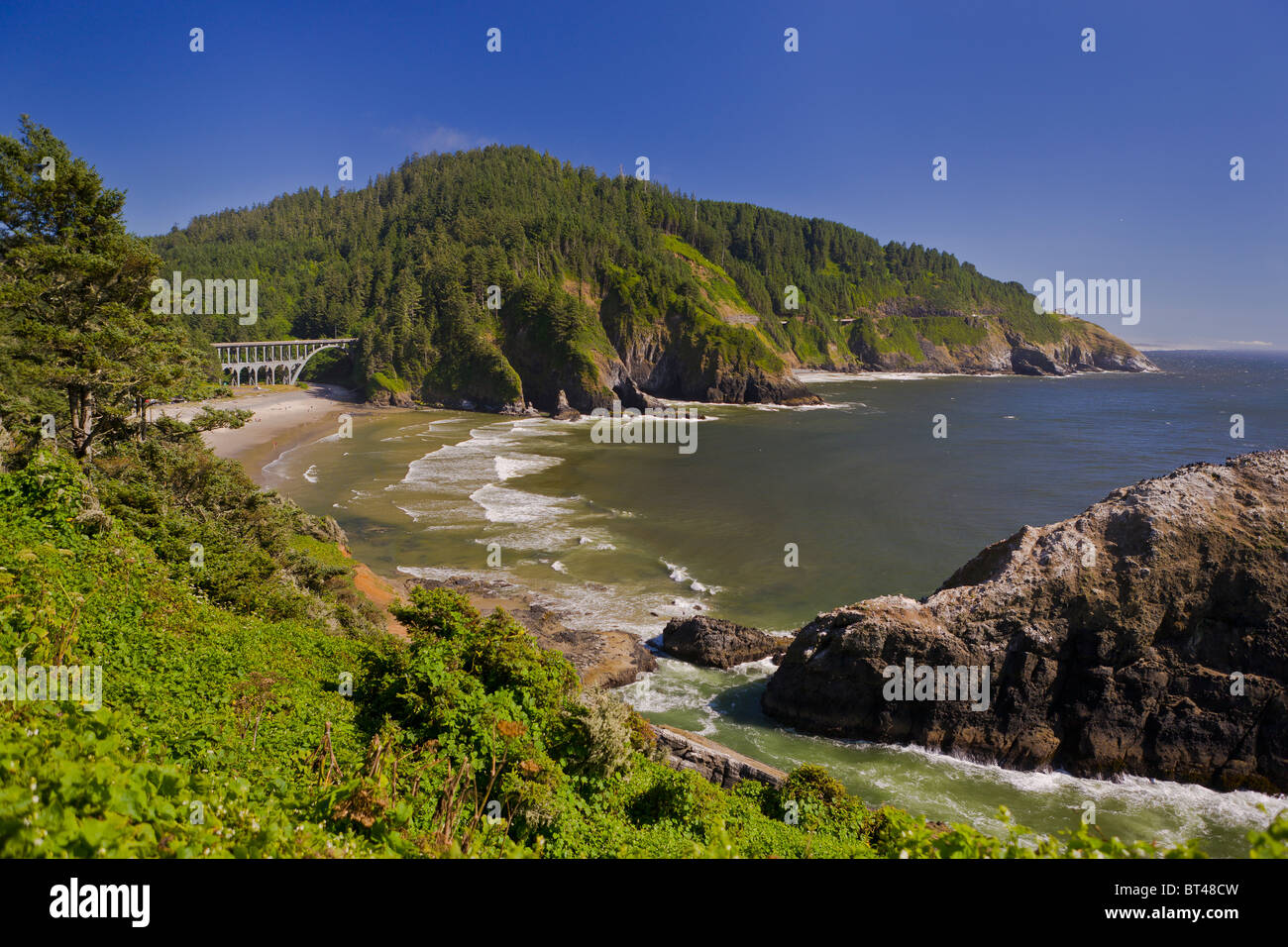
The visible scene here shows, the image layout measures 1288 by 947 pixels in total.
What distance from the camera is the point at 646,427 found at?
9150cm

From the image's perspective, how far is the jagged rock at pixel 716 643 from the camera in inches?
972

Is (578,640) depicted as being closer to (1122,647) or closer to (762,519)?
(1122,647)

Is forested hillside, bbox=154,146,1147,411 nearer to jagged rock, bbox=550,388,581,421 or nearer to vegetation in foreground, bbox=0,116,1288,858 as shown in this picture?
jagged rock, bbox=550,388,581,421

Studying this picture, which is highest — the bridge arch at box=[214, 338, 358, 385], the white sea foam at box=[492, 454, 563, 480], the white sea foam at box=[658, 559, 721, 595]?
the bridge arch at box=[214, 338, 358, 385]

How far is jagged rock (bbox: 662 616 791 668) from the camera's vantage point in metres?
24.7

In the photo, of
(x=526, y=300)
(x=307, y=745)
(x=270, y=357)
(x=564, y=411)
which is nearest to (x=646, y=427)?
(x=564, y=411)

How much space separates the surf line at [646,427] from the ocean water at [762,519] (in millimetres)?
2700

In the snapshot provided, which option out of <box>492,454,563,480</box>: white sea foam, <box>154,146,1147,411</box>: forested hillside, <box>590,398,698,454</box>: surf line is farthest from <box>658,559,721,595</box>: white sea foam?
<box>154,146,1147,411</box>: forested hillside

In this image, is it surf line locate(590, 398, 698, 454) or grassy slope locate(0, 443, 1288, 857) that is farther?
surf line locate(590, 398, 698, 454)

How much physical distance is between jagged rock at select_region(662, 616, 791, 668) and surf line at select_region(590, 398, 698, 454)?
45456 millimetres

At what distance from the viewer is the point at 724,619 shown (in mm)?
28516

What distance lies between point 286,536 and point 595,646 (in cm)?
1190
